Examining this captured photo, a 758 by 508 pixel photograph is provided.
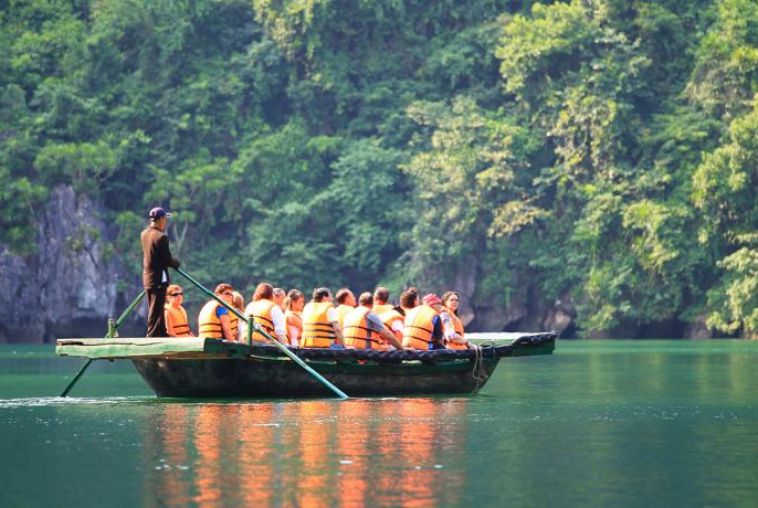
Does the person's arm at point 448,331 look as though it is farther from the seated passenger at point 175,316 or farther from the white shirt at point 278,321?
the seated passenger at point 175,316

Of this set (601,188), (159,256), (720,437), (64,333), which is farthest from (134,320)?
(720,437)

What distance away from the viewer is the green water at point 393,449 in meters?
14.5

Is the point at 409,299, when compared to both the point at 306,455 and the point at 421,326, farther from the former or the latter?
the point at 306,455

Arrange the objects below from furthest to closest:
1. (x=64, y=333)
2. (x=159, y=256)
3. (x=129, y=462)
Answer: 1. (x=64, y=333)
2. (x=159, y=256)
3. (x=129, y=462)

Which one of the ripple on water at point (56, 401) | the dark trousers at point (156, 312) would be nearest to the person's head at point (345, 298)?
the dark trousers at point (156, 312)

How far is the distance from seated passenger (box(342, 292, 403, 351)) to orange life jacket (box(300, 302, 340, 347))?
44cm

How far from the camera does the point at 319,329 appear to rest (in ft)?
87.5

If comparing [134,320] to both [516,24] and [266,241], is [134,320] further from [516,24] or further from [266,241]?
[516,24]

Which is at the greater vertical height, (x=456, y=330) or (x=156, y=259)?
(x=156, y=259)

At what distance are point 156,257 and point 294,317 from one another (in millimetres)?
3800

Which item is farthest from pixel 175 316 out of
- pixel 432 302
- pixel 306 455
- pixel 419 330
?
pixel 306 455

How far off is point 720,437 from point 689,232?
149 feet

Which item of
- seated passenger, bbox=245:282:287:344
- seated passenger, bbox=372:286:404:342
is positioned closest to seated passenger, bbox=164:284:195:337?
seated passenger, bbox=245:282:287:344

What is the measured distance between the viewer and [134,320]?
213ft
